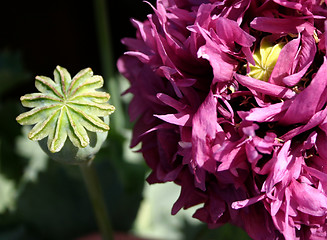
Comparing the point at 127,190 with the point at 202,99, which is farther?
the point at 127,190

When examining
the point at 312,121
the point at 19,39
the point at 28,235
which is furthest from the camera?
the point at 19,39

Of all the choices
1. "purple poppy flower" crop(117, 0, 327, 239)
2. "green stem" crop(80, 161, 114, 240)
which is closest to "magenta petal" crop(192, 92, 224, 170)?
"purple poppy flower" crop(117, 0, 327, 239)

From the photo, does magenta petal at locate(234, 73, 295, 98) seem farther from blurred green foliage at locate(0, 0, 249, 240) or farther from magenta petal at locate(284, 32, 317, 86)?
blurred green foliage at locate(0, 0, 249, 240)

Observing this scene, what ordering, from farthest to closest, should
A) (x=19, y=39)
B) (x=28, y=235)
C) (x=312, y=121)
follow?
(x=19, y=39), (x=28, y=235), (x=312, y=121)

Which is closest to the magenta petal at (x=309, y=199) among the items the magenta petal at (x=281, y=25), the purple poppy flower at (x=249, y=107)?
the purple poppy flower at (x=249, y=107)

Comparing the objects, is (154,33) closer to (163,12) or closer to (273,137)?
(163,12)

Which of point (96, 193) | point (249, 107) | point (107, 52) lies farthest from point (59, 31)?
point (249, 107)

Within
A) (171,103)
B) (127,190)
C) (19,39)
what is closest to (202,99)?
(171,103)

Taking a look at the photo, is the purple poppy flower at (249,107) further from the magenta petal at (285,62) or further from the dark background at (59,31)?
the dark background at (59,31)
